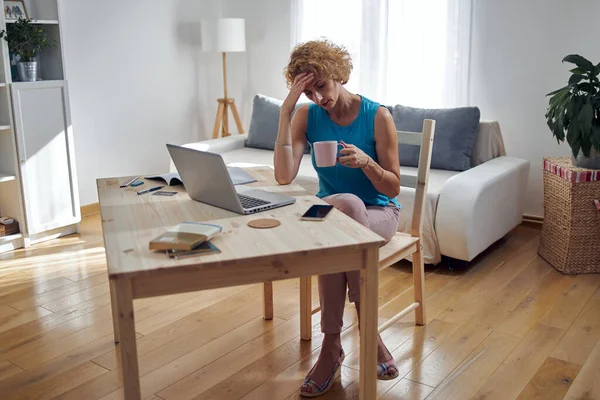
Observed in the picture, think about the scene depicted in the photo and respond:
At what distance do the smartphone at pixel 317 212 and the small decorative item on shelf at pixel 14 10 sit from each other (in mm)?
2523

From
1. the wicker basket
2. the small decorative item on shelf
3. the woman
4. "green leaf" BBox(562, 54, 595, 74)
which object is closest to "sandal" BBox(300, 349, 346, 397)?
the woman

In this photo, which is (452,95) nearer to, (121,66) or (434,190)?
(434,190)

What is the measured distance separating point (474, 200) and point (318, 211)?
148 centimetres

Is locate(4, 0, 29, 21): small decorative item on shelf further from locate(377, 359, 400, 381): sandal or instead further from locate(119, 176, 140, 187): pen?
locate(377, 359, 400, 381): sandal

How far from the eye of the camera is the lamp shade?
4492 millimetres

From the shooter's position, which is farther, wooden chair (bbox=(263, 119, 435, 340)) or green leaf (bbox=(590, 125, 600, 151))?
green leaf (bbox=(590, 125, 600, 151))

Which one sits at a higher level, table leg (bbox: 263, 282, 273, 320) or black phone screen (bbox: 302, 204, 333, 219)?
black phone screen (bbox: 302, 204, 333, 219)

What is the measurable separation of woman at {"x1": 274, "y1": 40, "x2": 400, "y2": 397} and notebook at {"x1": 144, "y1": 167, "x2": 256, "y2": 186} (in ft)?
0.39

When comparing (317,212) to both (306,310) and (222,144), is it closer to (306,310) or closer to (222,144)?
(306,310)

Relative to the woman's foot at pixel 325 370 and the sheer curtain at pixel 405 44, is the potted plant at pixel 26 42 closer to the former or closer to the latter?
the sheer curtain at pixel 405 44

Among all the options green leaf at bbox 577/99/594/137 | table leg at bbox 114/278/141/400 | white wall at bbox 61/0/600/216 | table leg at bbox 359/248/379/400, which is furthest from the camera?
white wall at bbox 61/0/600/216

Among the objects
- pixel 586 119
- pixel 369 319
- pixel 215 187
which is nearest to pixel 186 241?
pixel 215 187

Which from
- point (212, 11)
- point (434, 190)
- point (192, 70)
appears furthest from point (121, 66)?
point (434, 190)

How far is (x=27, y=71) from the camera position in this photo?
11.6ft
